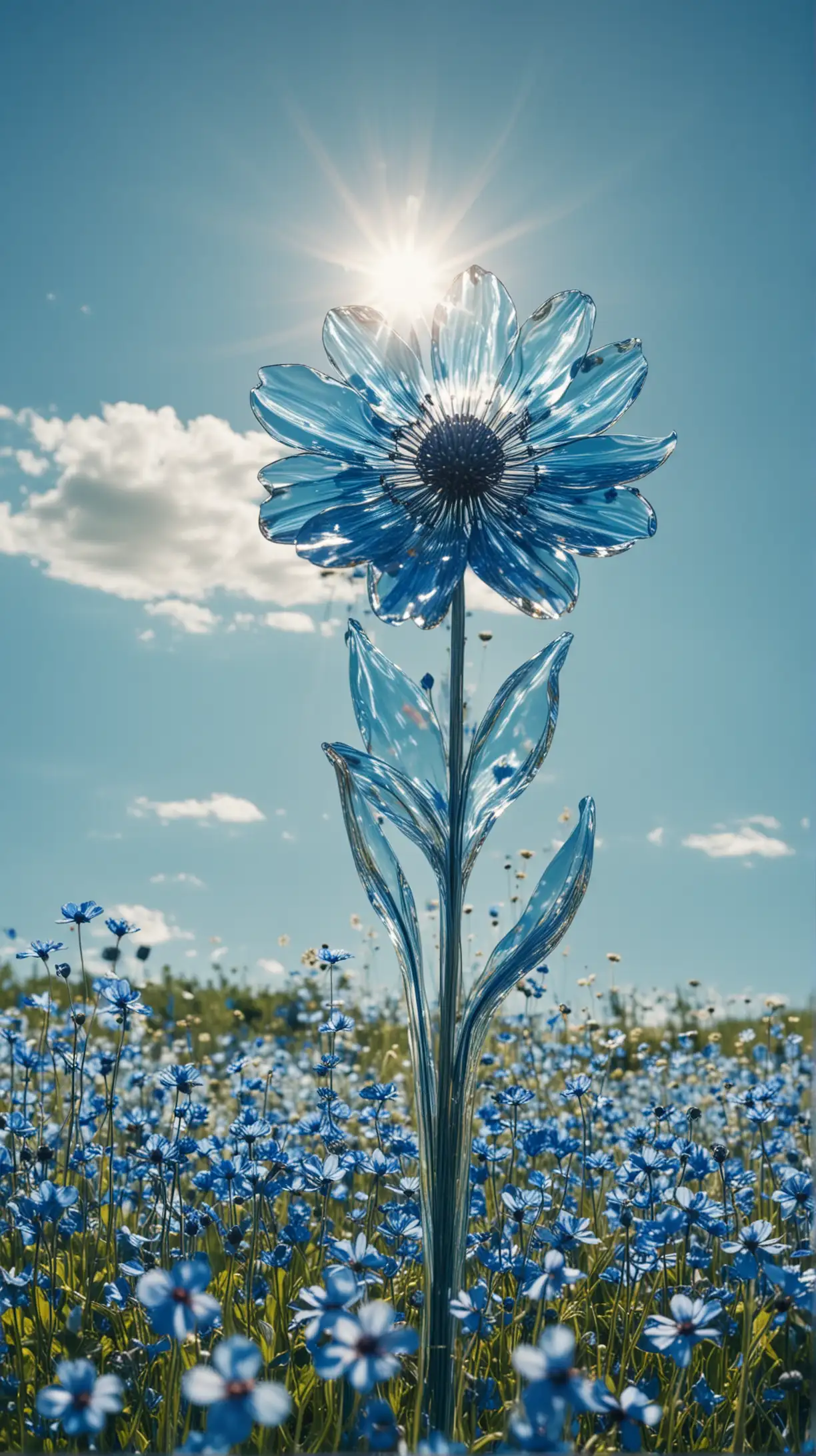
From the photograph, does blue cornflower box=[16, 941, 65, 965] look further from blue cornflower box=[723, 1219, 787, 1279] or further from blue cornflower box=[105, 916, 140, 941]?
blue cornflower box=[723, 1219, 787, 1279]

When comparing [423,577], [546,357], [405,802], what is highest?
[546,357]

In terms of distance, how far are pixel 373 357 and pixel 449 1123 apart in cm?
154

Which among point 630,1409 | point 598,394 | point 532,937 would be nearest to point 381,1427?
point 630,1409

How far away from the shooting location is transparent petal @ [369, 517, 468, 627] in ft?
6.55

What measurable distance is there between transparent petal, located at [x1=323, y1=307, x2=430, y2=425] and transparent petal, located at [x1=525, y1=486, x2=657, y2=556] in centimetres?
33

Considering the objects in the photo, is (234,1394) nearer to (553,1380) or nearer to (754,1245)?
(553,1380)

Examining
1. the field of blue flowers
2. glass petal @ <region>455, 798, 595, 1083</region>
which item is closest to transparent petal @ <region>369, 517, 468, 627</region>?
glass petal @ <region>455, 798, 595, 1083</region>

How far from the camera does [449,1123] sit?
1830mm

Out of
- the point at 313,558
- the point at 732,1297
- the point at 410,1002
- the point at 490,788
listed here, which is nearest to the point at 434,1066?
the point at 410,1002

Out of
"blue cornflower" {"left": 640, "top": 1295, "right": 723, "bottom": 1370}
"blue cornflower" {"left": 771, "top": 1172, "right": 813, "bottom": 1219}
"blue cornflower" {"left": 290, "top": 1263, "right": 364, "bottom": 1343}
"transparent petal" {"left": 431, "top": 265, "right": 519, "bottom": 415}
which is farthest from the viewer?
"blue cornflower" {"left": 771, "top": 1172, "right": 813, "bottom": 1219}

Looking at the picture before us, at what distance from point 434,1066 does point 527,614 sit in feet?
3.04

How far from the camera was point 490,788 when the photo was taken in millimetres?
2002

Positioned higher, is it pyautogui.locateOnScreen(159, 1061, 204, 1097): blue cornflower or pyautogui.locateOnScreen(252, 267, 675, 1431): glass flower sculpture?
pyautogui.locateOnScreen(252, 267, 675, 1431): glass flower sculpture

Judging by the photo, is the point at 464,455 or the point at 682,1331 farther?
the point at 464,455
